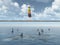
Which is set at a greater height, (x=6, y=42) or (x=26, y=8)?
(x=26, y=8)

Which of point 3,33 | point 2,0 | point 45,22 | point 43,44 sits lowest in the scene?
point 43,44

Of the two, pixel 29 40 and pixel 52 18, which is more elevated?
pixel 52 18

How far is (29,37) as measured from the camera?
333 centimetres

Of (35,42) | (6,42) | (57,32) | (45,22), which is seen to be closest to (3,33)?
(6,42)

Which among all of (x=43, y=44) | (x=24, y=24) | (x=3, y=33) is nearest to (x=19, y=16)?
(x=24, y=24)

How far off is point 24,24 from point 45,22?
1.39 ft

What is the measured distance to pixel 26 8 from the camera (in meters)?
3.36

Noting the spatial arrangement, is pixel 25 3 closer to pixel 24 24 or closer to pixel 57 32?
pixel 24 24

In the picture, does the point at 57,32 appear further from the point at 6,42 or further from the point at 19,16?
the point at 6,42

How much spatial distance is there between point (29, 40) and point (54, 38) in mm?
507

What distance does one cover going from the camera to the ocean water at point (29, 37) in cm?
331

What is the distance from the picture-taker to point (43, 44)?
3.35m

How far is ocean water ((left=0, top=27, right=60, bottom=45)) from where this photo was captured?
10.9 feet

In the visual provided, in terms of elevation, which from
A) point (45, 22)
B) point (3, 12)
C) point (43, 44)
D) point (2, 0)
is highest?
point (2, 0)
